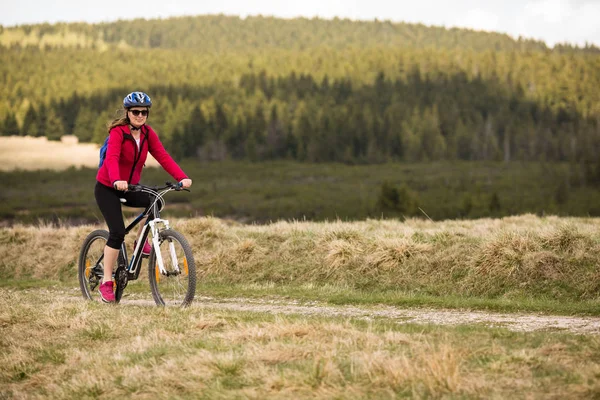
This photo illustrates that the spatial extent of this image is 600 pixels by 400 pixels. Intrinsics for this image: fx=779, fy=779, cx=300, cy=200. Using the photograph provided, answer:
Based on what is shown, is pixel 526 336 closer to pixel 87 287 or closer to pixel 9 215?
pixel 87 287

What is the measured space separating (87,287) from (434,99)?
17575 centimetres

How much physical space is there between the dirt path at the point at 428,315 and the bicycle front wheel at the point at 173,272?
0.34 m

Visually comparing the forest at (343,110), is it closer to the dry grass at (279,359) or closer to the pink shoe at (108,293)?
the pink shoe at (108,293)

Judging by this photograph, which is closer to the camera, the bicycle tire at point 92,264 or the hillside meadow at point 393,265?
the bicycle tire at point 92,264

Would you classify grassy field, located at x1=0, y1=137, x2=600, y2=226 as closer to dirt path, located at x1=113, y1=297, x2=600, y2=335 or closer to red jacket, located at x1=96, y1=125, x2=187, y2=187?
dirt path, located at x1=113, y1=297, x2=600, y2=335

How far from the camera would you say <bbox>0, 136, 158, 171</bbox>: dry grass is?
A: 151 meters

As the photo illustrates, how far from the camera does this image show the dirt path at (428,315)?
8758 mm

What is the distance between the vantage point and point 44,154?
154500 millimetres

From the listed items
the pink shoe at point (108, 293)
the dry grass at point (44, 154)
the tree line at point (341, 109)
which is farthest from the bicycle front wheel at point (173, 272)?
the dry grass at point (44, 154)

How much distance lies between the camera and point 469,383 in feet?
19.5

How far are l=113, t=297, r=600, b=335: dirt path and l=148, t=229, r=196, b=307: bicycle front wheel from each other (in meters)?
0.34

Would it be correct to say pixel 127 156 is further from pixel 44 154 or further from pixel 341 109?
pixel 341 109

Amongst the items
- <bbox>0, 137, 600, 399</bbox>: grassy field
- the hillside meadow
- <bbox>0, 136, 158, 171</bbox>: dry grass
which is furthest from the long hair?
<bbox>0, 136, 158, 171</bbox>: dry grass

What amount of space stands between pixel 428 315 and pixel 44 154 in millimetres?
153964
